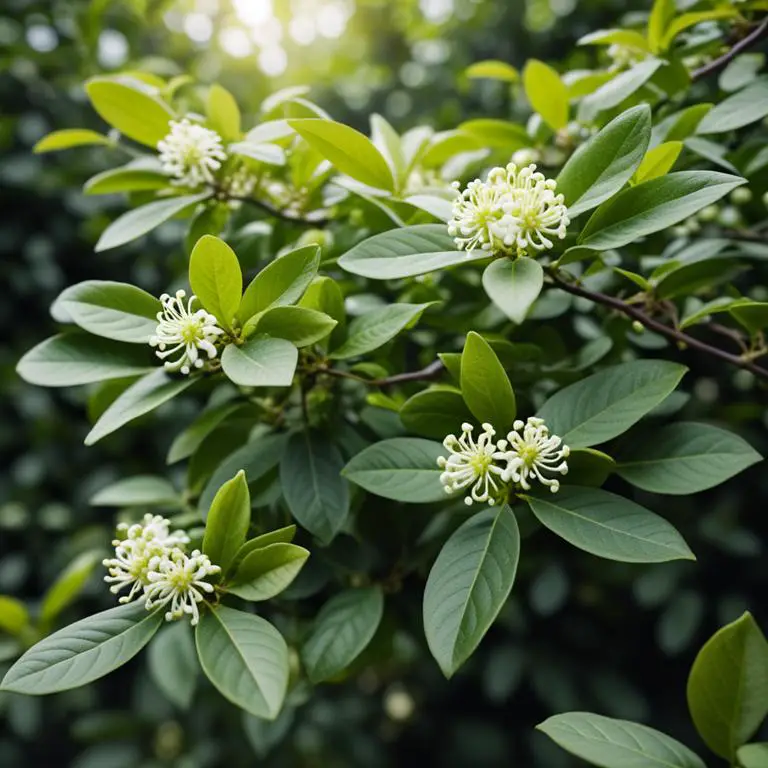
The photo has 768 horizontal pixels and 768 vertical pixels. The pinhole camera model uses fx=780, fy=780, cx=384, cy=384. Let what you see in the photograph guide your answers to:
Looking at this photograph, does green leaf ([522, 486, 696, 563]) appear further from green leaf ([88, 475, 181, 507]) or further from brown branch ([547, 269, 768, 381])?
green leaf ([88, 475, 181, 507])

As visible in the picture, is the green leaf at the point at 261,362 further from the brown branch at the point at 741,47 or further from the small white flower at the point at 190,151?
the brown branch at the point at 741,47

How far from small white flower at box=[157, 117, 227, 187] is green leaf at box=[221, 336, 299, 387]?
0.34 metres

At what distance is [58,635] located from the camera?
74cm

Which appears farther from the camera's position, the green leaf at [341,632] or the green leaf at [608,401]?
the green leaf at [341,632]

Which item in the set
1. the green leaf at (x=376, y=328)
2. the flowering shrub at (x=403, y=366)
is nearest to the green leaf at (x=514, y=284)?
the flowering shrub at (x=403, y=366)

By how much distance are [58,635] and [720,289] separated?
45.6 inches

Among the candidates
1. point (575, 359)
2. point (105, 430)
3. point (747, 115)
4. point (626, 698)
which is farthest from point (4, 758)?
point (747, 115)

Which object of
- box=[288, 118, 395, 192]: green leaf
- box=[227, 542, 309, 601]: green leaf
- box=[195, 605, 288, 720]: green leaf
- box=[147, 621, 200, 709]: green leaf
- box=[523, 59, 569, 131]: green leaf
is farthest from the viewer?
box=[147, 621, 200, 709]: green leaf

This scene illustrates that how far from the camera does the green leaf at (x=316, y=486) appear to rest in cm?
90

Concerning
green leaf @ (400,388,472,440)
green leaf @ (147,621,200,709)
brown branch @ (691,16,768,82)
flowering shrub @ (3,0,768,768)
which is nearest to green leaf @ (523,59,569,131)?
flowering shrub @ (3,0,768,768)

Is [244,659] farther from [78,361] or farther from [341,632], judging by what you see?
[78,361]

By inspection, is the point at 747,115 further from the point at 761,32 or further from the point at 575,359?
the point at 575,359

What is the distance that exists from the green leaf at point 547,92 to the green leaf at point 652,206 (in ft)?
1.30

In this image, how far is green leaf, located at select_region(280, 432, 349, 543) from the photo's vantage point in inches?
35.4
